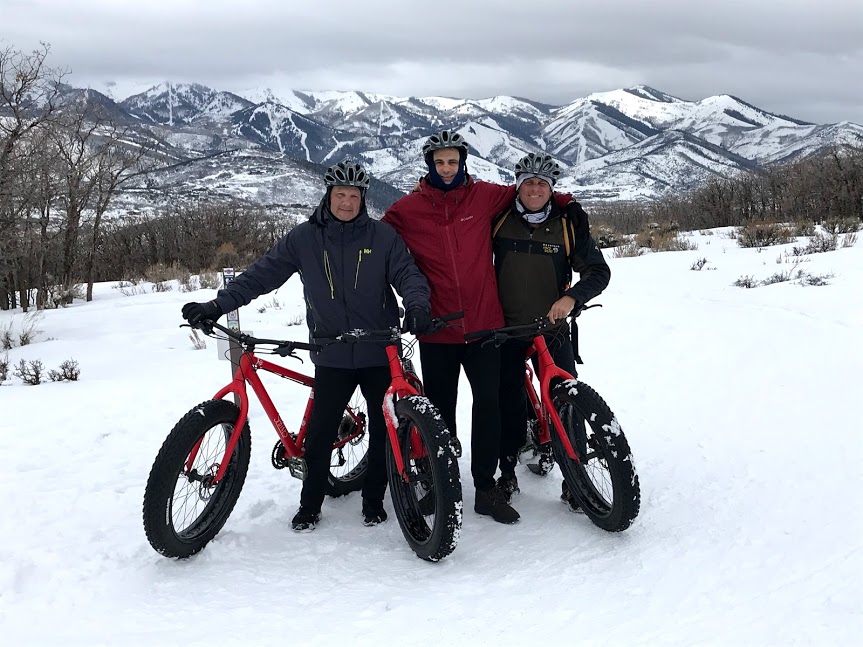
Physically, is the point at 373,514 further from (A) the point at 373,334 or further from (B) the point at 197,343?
(B) the point at 197,343

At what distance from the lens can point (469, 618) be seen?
255 centimetres

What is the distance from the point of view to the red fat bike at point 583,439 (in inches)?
120

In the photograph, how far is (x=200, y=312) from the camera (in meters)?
3.25

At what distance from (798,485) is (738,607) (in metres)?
1.23

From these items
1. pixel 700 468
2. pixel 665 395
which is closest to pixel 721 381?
pixel 665 395

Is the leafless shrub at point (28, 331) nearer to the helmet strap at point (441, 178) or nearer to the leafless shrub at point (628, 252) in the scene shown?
the helmet strap at point (441, 178)

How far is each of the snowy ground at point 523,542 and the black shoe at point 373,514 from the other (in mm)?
58

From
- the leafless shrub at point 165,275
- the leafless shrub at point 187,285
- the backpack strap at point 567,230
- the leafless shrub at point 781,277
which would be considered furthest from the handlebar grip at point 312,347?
the leafless shrub at point 165,275

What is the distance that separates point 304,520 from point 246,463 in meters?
0.46

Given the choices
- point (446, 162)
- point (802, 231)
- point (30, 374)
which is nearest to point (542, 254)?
point (446, 162)

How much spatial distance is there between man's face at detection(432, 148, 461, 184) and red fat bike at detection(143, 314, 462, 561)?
82 centimetres

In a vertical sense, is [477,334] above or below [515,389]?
above

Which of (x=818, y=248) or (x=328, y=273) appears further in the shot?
(x=818, y=248)

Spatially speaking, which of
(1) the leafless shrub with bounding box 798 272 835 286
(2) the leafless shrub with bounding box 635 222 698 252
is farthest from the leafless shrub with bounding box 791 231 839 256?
(2) the leafless shrub with bounding box 635 222 698 252
